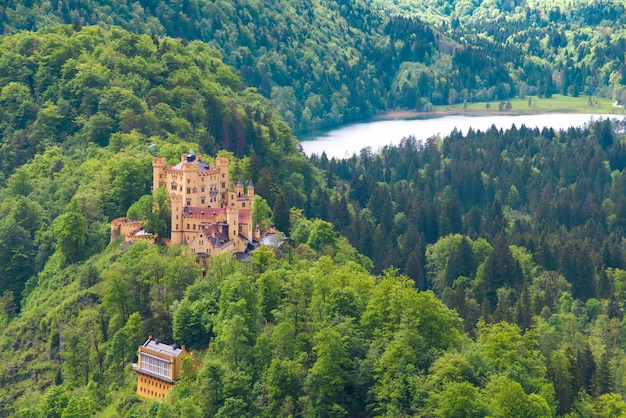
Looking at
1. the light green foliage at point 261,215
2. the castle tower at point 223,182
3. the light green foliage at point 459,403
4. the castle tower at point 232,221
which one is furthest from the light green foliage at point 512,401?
the castle tower at point 223,182

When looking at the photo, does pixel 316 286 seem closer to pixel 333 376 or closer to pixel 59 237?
pixel 333 376

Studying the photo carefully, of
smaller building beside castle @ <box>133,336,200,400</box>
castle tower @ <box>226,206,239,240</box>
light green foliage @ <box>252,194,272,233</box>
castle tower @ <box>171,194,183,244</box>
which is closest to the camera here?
smaller building beside castle @ <box>133,336,200,400</box>

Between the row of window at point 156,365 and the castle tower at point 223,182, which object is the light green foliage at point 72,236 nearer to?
the castle tower at point 223,182

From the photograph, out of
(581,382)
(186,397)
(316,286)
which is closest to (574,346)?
(581,382)

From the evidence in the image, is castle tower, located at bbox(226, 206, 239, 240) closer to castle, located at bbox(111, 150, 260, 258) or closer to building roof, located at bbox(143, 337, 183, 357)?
castle, located at bbox(111, 150, 260, 258)

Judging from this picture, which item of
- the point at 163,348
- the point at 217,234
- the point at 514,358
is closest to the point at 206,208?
the point at 217,234

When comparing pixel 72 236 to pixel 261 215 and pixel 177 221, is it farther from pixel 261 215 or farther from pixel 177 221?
pixel 261 215

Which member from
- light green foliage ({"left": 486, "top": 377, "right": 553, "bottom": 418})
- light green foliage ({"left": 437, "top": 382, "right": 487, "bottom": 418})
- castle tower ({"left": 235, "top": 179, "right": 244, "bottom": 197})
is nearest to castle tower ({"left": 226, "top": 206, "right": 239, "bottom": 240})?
castle tower ({"left": 235, "top": 179, "right": 244, "bottom": 197})

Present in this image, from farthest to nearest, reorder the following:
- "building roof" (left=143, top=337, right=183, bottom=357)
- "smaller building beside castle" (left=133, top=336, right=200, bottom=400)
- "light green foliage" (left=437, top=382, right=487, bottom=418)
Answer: "building roof" (left=143, top=337, right=183, bottom=357), "smaller building beside castle" (left=133, top=336, right=200, bottom=400), "light green foliage" (left=437, top=382, right=487, bottom=418)
